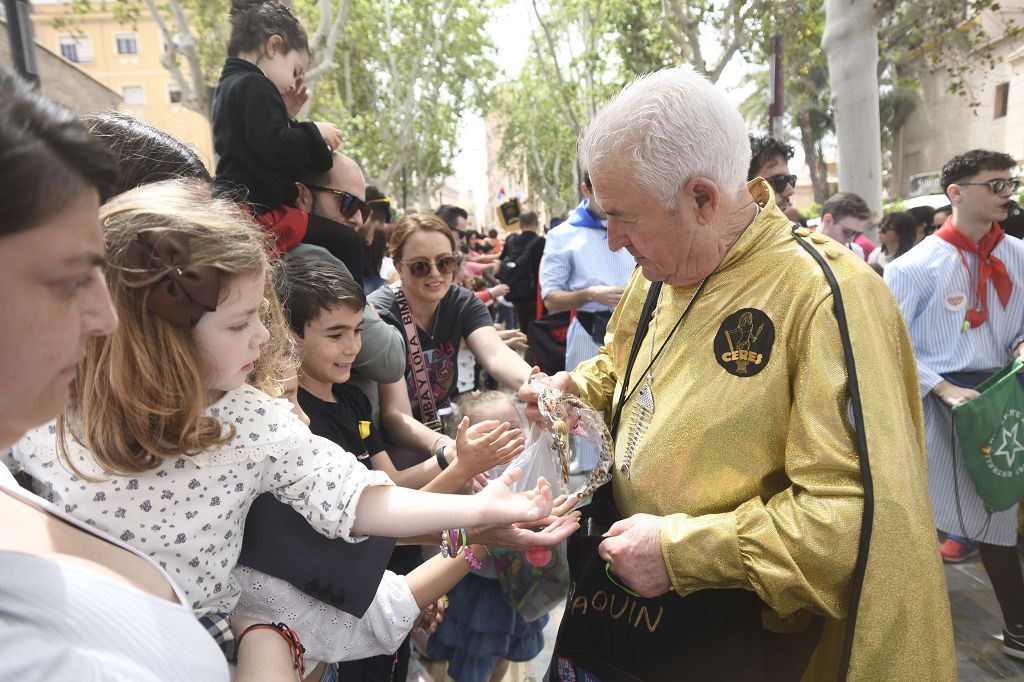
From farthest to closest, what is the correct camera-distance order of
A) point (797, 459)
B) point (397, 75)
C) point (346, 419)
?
point (397, 75)
point (346, 419)
point (797, 459)

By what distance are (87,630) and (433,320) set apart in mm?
2543

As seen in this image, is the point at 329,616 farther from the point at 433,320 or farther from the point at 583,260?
the point at 583,260

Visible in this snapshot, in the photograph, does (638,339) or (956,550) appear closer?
(638,339)

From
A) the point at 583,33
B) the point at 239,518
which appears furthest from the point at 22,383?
the point at 583,33

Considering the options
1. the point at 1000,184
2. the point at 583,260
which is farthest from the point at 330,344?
the point at 1000,184

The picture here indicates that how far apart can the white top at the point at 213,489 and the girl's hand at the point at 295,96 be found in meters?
1.74

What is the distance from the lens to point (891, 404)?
1532 millimetres

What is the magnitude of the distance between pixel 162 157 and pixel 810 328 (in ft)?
5.67

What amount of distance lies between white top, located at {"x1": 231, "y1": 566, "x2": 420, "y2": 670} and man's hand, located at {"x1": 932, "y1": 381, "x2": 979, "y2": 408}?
2.93m

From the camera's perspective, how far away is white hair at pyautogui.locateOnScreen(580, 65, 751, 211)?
66.1 inches

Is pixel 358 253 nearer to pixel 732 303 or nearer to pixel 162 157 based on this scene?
pixel 162 157

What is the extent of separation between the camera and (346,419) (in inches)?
93.1

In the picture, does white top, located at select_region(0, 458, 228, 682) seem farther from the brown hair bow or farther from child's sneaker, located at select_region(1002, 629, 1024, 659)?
child's sneaker, located at select_region(1002, 629, 1024, 659)

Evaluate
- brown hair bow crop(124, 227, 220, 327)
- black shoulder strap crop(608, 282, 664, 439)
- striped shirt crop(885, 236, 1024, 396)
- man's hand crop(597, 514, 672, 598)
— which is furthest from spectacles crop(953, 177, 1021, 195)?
brown hair bow crop(124, 227, 220, 327)
